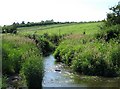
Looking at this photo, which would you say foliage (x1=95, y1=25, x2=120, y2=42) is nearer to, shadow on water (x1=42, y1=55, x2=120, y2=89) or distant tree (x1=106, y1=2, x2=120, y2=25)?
distant tree (x1=106, y1=2, x2=120, y2=25)

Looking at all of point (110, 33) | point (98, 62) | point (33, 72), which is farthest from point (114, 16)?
point (33, 72)

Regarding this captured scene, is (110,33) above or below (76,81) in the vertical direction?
above

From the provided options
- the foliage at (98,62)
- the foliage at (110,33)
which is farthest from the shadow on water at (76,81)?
the foliage at (110,33)

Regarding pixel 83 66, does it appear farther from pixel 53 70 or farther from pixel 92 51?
pixel 53 70

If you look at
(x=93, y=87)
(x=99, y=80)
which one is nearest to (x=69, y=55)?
(x=99, y=80)

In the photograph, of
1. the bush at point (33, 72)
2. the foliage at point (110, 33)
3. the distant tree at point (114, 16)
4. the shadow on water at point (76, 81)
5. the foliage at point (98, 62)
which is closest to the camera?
the bush at point (33, 72)

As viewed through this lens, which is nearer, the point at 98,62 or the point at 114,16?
the point at 98,62

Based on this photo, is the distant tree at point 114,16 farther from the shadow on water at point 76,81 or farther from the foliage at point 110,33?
the shadow on water at point 76,81

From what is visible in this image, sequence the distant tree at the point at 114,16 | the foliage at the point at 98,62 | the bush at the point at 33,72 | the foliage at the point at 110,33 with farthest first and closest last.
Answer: the distant tree at the point at 114,16 → the foliage at the point at 110,33 → the foliage at the point at 98,62 → the bush at the point at 33,72

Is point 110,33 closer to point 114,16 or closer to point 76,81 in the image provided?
point 114,16

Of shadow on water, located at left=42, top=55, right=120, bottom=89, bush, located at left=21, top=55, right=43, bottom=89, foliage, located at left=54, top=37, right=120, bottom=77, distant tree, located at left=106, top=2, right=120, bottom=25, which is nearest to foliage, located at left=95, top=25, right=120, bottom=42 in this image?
distant tree, located at left=106, top=2, right=120, bottom=25

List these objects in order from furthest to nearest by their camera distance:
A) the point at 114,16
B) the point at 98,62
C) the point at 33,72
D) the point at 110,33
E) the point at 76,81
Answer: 1. the point at 114,16
2. the point at 110,33
3. the point at 98,62
4. the point at 76,81
5. the point at 33,72

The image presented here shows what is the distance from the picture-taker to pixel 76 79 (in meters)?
23.6

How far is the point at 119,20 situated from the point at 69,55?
1302 cm
